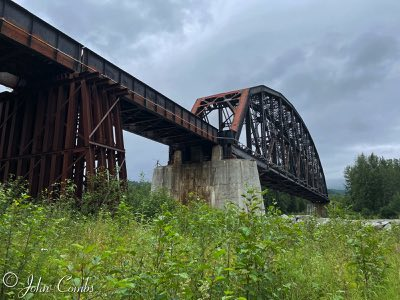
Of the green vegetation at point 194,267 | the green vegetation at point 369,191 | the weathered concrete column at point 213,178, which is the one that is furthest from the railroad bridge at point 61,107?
the green vegetation at point 369,191

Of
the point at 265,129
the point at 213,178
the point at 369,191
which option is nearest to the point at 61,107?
the point at 213,178

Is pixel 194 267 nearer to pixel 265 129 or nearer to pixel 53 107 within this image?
pixel 53 107

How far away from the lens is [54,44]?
17266mm

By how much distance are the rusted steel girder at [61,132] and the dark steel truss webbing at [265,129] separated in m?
17.0

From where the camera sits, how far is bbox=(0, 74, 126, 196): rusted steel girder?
675 inches

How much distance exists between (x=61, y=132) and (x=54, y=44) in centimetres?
458

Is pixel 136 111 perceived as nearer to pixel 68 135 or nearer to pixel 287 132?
pixel 68 135

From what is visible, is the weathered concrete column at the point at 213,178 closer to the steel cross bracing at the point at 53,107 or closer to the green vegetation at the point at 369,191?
the steel cross bracing at the point at 53,107

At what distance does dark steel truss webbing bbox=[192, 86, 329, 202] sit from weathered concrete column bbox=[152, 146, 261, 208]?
124 inches

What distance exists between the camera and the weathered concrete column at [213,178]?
31.1 meters

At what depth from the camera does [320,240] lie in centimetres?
918

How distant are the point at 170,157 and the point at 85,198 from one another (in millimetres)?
23974

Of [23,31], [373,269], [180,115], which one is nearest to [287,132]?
[180,115]

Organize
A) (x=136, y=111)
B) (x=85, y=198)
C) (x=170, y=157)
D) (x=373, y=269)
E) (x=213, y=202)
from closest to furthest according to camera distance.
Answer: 1. (x=373, y=269)
2. (x=85, y=198)
3. (x=136, y=111)
4. (x=213, y=202)
5. (x=170, y=157)
